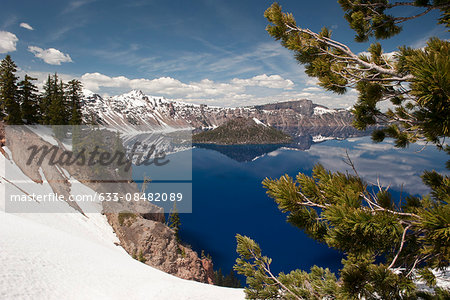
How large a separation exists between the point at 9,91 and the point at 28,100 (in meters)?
3.47


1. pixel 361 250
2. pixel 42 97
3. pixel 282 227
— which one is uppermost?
pixel 42 97

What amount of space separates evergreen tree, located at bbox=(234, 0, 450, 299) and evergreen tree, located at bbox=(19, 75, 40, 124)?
47098 millimetres

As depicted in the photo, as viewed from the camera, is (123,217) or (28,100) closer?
(123,217)

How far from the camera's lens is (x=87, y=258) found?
51.2ft

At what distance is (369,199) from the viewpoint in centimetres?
274

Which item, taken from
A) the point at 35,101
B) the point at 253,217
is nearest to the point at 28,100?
the point at 35,101

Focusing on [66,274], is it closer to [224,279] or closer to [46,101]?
[224,279]

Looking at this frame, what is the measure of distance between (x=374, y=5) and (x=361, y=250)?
4.80 meters

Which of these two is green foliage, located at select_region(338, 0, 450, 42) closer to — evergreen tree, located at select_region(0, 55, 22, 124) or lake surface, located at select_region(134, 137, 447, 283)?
lake surface, located at select_region(134, 137, 447, 283)

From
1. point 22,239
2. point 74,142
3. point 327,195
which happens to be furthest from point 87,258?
point 74,142

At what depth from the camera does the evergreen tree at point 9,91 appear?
106ft

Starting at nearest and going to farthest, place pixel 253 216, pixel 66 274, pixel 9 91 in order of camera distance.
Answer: pixel 66 274, pixel 9 91, pixel 253 216

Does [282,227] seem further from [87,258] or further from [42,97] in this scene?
[42,97]

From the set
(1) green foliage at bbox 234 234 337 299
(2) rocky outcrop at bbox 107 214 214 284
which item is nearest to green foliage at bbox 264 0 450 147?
(1) green foliage at bbox 234 234 337 299
